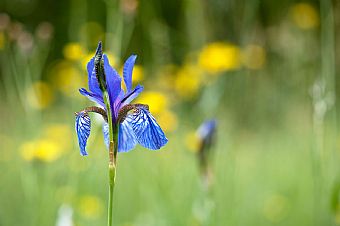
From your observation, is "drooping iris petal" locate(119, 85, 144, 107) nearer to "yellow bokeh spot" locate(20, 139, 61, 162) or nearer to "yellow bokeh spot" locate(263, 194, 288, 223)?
"yellow bokeh spot" locate(20, 139, 61, 162)

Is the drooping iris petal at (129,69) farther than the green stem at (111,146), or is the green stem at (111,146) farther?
the drooping iris petal at (129,69)

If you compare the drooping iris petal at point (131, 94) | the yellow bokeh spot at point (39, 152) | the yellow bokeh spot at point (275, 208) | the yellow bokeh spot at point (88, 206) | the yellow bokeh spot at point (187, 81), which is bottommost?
the yellow bokeh spot at point (275, 208)

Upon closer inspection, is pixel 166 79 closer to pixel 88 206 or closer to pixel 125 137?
pixel 88 206

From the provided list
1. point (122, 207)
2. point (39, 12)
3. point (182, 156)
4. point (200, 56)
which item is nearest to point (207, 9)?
point (200, 56)

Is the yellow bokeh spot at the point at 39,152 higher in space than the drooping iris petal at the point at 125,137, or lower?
lower

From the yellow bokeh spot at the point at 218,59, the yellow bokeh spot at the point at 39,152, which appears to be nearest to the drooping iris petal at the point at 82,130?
the yellow bokeh spot at the point at 39,152

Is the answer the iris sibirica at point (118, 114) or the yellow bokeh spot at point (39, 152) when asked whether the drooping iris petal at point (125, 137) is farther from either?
the yellow bokeh spot at point (39, 152)

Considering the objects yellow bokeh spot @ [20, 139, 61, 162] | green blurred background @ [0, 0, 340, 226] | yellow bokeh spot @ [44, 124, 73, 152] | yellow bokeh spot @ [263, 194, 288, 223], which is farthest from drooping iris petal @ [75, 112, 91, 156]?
yellow bokeh spot @ [44, 124, 73, 152]
